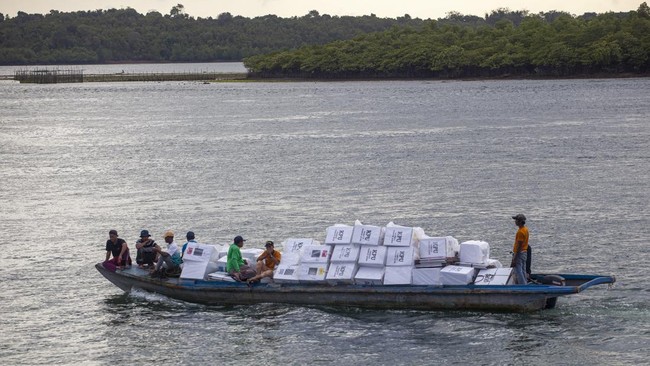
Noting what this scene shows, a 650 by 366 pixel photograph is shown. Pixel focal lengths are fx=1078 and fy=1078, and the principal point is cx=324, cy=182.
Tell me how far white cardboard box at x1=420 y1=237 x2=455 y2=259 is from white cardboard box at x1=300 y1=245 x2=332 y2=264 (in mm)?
2544

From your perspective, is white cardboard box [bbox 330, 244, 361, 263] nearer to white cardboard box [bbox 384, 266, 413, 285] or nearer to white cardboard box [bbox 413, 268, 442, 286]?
white cardboard box [bbox 384, 266, 413, 285]

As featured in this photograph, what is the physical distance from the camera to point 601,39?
19488cm

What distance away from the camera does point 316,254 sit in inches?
1142

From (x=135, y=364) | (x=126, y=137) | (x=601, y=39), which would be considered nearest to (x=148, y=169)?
(x=126, y=137)

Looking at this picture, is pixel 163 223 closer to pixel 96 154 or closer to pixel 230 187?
pixel 230 187

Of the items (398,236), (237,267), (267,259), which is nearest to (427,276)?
(398,236)

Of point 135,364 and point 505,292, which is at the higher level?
point 505,292

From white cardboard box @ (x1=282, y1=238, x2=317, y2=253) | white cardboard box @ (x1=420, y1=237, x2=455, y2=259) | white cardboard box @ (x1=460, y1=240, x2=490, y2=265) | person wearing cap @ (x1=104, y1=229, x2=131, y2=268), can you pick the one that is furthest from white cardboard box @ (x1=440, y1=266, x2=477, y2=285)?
person wearing cap @ (x1=104, y1=229, x2=131, y2=268)

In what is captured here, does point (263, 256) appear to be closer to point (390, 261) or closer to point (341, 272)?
point (341, 272)

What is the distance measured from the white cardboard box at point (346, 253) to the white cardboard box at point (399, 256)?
866 millimetres

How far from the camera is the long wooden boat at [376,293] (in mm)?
27328

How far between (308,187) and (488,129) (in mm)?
40467

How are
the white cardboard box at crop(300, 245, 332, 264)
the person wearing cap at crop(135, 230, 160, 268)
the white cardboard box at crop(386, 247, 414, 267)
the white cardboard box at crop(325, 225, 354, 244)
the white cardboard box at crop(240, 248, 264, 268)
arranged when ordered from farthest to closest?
the person wearing cap at crop(135, 230, 160, 268), the white cardboard box at crop(240, 248, 264, 268), the white cardboard box at crop(300, 245, 332, 264), the white cardboard box at crop(325, 225, 354, 244), the white cardboard box at crop(386, 247, 414, 267)

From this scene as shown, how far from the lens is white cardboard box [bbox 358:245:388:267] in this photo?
28.2 meters
